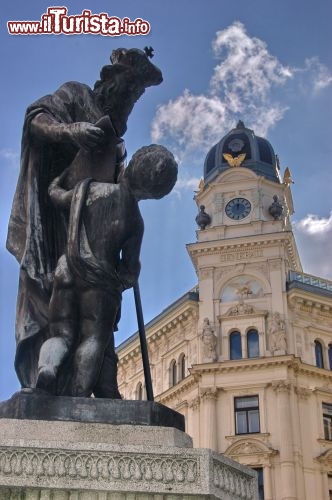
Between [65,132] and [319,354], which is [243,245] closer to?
[319,354]

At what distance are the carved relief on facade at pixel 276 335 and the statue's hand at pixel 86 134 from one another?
32214 millimetres

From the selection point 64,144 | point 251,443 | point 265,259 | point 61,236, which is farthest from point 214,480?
point 265,259

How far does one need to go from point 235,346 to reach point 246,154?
1227cm

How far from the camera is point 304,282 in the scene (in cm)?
3997

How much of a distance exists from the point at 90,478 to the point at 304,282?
3652cm

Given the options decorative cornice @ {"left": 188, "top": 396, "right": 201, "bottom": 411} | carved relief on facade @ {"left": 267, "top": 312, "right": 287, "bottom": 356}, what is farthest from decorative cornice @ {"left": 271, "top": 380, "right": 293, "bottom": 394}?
decorative cornice @ {"left": 188, "top": 396, "right": 201, "bottom": 411}

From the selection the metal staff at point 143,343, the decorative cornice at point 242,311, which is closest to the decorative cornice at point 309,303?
the decorative cornice at point 242,311

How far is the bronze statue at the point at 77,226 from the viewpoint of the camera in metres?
5.36

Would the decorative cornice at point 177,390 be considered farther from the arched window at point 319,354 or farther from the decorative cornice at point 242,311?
the arched window at point 319,354

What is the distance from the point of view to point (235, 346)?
1502 inches

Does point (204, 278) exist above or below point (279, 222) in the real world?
below

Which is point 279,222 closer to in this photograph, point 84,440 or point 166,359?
point 166,359

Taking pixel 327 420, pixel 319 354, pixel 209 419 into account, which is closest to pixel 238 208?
pixel 319 354

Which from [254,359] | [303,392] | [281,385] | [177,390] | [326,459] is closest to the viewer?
[326,459]
